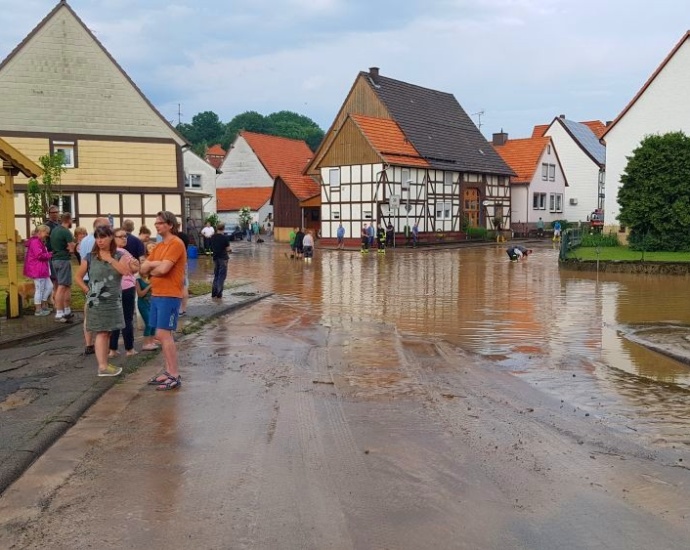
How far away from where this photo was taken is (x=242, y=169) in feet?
214

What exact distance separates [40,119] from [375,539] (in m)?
30.2

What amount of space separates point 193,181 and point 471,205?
20.3 metres

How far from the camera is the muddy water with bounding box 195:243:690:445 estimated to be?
24.5 ft

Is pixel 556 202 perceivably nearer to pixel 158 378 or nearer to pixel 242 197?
pixel 242 197

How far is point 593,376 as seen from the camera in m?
8.34

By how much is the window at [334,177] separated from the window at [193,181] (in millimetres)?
12216

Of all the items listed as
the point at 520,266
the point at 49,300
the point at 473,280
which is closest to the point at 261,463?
the point at 49,300

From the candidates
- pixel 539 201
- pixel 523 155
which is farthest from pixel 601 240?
pixel 523 155

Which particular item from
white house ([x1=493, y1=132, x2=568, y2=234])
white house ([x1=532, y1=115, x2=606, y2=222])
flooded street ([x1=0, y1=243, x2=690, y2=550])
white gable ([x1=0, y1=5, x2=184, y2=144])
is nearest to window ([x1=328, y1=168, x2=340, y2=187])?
white gable ([x1=0, y1=5, x2=184, y2=144])

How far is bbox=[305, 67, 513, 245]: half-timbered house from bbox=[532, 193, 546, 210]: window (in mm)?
5733

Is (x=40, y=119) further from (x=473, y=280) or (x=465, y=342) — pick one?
(x=465, y=342)

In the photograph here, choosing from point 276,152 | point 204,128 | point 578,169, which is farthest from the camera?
point 204,128

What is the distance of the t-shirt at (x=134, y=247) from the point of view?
9422 millimetres

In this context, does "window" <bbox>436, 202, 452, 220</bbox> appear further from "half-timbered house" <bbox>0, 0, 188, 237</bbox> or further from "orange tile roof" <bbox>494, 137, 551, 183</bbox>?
"half-timbered house" <bbox>0, 0, 188, 237</bbox>
